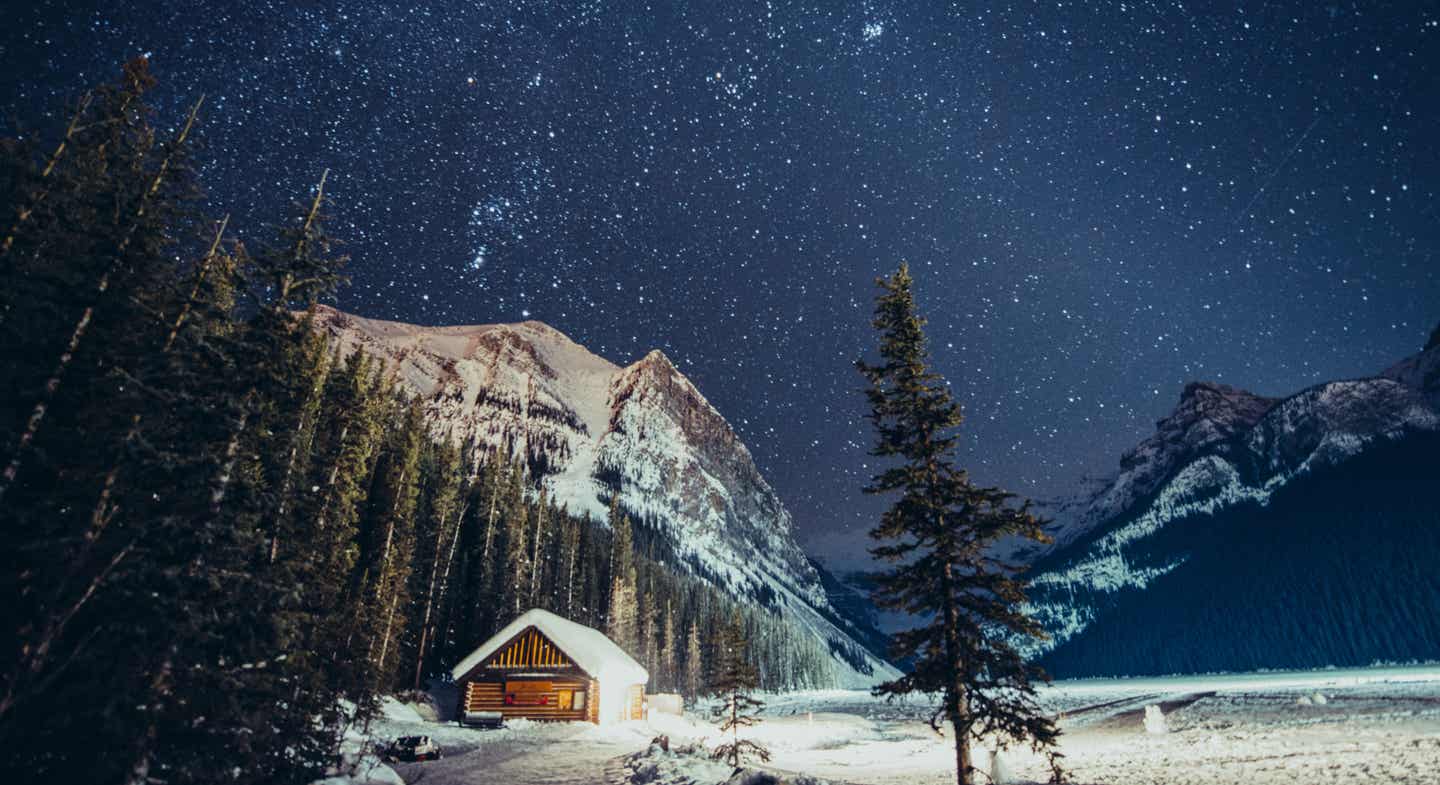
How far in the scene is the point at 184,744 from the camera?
11.5 meters

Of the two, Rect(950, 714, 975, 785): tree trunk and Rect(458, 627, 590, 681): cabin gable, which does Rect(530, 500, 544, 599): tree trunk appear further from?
Rect(950, 714, 975, 785): tree trunk

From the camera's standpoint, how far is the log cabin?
3912 cm

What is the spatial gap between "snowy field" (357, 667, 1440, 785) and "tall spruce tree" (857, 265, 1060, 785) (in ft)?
17.5

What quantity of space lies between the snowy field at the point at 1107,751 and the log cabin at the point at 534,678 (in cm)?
268

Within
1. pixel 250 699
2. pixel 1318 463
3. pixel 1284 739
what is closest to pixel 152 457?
pixel 250 699

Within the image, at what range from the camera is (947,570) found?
546 inches

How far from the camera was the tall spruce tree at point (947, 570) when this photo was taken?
1293cm

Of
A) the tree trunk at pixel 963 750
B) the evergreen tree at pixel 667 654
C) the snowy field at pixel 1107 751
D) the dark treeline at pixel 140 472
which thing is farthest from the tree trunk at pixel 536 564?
the tree trunk at pixel 963 750

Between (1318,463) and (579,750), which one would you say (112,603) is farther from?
(1318,463)

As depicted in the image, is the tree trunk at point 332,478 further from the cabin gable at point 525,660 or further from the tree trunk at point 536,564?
the tree trunk at point 536,564

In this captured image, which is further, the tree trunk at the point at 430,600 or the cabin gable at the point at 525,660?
the tree trunk at the point at 430,600

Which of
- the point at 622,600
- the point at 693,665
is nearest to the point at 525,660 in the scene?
the point at 622,600

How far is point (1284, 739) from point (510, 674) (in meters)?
39.7

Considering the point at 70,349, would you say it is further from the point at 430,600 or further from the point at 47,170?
the point at 430,600
